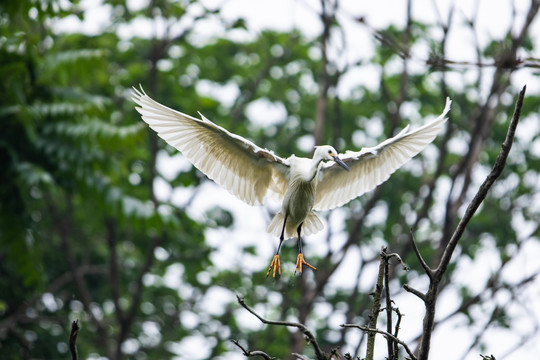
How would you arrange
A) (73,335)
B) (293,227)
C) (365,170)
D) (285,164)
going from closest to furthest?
1. (73,335)
2. (285,164)
3. (293,227)
4. (365,170)

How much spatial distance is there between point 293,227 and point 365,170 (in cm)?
76

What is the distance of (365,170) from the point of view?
546cm

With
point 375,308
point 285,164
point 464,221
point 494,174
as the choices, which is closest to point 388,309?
point 375,308

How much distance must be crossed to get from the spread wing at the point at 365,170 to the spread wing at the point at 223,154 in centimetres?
40

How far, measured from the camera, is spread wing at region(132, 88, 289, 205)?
4.74m

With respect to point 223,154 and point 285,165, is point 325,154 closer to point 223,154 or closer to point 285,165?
point 285,165

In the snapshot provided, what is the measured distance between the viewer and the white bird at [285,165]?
4766 mm

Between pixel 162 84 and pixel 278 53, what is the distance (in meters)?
2.15

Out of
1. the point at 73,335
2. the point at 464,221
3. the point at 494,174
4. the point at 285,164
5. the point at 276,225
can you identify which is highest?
the point at 285,164

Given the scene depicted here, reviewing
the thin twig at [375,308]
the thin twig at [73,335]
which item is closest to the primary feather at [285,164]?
the thin twig at [375,308]

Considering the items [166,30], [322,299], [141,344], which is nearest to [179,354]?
[141,344]

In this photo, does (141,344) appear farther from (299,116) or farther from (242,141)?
(242,141)

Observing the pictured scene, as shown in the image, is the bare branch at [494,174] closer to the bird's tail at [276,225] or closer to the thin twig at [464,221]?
the thin twig at [464,221]

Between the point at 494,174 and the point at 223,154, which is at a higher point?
the point at 223,154
